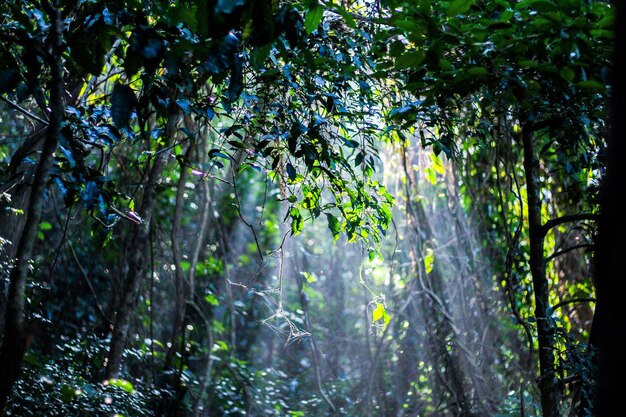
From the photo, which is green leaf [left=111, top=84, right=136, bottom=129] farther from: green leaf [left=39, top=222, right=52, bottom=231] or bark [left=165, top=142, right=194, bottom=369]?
green leaf [left=39, top=222, right=52, bottom=231]

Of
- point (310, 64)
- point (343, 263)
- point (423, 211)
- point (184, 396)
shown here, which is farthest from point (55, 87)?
point (343, 263)

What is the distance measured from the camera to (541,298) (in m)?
2.72

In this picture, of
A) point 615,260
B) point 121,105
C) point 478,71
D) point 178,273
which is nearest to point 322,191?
point 178,273

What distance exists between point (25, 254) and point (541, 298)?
2065 mm

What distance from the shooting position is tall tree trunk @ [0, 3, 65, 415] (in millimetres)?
1305

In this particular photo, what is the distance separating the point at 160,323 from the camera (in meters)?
6.34

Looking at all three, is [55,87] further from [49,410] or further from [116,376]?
[116,376]

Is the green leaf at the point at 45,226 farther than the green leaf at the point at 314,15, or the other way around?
the green leaf at the point at 45,226

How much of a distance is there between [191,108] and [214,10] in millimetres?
1294

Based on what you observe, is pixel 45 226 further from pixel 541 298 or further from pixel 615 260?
pixel 615 260

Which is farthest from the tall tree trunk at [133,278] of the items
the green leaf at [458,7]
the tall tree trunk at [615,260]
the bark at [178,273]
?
the tall tree trunk at [615,260]

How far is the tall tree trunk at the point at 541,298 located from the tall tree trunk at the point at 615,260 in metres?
1.81

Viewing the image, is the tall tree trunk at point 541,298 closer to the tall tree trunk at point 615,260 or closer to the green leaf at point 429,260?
the tall tree trunk at point 615,260

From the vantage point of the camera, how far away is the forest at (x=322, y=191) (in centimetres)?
A: 162
